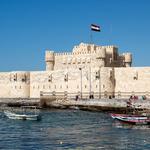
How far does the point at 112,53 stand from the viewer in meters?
72.9

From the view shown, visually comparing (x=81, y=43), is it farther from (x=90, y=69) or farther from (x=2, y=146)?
(x=2, y=146)

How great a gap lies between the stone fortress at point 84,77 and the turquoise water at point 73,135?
17.8 metres

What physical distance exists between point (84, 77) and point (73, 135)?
106 feet

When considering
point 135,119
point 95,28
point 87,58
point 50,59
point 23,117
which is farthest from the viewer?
point 50,59

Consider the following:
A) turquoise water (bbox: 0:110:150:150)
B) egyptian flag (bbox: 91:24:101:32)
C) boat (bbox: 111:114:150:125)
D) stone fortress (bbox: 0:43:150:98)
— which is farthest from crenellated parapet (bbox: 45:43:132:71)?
boat (bbox: 111:114:150:125)

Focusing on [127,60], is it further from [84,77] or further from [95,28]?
[95,28]

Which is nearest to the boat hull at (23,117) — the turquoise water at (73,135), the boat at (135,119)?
the turquoise water at (73,135)

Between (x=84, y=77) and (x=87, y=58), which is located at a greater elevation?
(x=87, y=58)

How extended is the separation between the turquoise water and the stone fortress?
17845 mm

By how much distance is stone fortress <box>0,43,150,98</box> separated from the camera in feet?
208

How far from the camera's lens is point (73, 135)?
34.8 metres

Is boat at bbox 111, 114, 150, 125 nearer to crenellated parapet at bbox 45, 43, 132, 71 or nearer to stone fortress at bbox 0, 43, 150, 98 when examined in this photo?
stone fortress at bbox 0, 43, 150, 98

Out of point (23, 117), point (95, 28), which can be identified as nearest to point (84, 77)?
point (95, 28)

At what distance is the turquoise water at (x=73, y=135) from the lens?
98.5 ft
